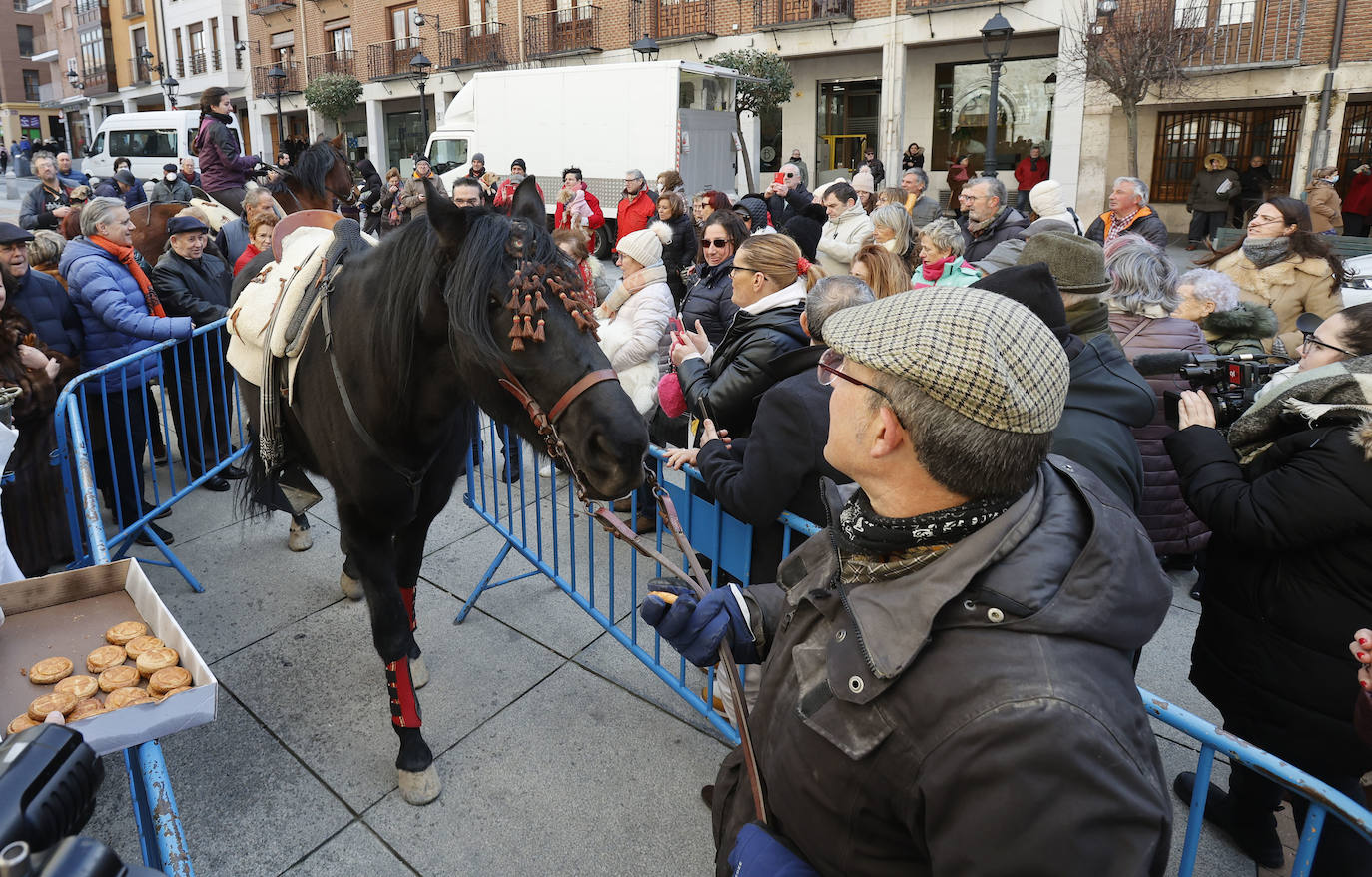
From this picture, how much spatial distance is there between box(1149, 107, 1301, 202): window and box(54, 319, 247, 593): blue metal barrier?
2262cm

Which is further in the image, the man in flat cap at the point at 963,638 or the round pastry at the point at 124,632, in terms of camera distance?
the round pastry at the point at 124,632

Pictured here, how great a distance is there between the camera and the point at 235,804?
286 cm

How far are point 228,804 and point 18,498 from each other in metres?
2.14

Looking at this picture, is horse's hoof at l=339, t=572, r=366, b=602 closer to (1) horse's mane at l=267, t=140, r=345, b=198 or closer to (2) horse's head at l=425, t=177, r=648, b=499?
(2) horse's head at l=425, t=177, r=648, b=499

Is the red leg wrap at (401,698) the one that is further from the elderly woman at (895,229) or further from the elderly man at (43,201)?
the elderly man at (43,201)

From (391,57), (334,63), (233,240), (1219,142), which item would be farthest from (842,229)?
(334,63)

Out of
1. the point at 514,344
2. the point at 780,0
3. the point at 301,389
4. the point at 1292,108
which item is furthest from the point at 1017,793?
the point at 780,0

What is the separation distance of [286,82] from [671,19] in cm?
2110

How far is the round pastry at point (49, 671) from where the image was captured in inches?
79.2

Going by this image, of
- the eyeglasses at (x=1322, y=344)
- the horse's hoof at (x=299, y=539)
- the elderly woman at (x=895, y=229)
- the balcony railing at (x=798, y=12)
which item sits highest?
the balcony railing at (x=798, y=12)

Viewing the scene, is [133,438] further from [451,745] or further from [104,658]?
[104,658]

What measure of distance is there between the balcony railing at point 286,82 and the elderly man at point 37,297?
38191mm

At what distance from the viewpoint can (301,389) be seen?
3188 mm

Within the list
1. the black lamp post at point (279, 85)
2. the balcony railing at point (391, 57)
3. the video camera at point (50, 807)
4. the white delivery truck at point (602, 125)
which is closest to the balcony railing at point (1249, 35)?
the white delivery truck at point (602, 125)
